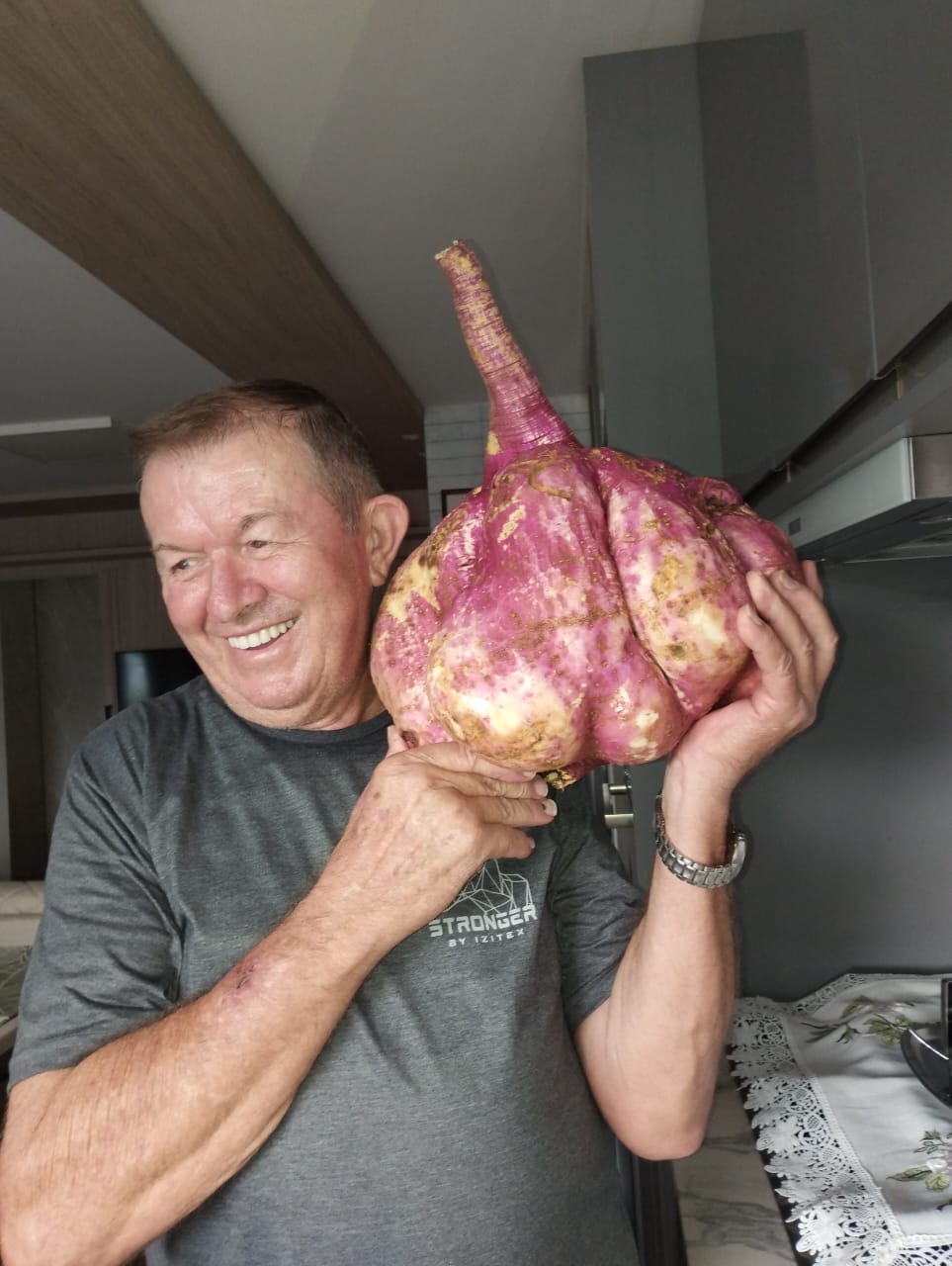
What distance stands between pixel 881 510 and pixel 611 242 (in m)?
1.06

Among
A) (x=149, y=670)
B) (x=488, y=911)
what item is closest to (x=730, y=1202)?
(x=488, y=911)

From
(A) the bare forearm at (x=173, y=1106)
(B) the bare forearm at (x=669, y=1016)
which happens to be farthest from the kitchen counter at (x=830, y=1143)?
(A) the bare forearm at (x=173, y=1106)

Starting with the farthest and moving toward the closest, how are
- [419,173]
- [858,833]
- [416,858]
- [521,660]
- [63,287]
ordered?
[63,287], [419,173], [858,833], [416,858], [521,660]

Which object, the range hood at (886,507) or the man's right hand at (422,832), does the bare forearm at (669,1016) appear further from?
the range hood at (886,507)

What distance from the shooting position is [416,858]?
2.19 feet

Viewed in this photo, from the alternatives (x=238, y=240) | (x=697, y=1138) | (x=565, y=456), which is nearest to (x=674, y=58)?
(x=238, y=240)

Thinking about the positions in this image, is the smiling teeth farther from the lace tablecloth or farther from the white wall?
the white wall

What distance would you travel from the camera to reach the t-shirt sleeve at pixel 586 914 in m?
0.92

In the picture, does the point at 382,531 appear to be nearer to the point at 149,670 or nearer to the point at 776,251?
the point at 776,251

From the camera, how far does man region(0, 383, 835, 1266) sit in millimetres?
689

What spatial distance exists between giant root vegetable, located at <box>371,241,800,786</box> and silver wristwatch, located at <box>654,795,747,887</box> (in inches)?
8.2

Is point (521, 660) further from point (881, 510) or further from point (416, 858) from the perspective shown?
point (881, 510)

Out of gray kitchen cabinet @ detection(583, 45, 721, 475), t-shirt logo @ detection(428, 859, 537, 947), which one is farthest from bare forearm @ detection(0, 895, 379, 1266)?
gray kitchen cabinet @ detection(583, 45, 721, 475)

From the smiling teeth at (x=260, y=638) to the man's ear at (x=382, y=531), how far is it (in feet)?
0.38
